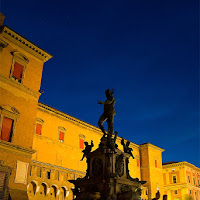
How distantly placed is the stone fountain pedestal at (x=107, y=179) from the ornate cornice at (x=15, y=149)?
859cm

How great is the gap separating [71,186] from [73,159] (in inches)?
130

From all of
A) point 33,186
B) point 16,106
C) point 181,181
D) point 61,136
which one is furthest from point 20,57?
point 181,181

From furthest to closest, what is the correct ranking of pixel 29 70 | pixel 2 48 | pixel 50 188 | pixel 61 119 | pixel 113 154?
pixel 61 119 → pixel 50 188 → pixel 29 70 → pixel 2 48 → pixel 113 154

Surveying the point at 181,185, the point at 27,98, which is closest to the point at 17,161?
the point at 27,98

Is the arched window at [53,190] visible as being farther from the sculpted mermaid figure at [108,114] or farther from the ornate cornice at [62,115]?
the sculpted mermaid figure at [108,114]

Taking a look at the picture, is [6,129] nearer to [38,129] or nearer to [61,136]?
[38,129]

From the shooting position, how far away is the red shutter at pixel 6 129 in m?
17.7

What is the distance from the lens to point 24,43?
21.3 metres

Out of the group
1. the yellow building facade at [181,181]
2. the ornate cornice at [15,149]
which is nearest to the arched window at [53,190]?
the ornate cornice at [15,149]

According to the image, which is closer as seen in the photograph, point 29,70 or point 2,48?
point 2,48

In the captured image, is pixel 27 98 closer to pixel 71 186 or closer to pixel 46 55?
pixel 46 55

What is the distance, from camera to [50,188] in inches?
1021

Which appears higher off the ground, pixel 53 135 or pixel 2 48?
pixel 2 48

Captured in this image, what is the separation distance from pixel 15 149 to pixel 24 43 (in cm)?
884
